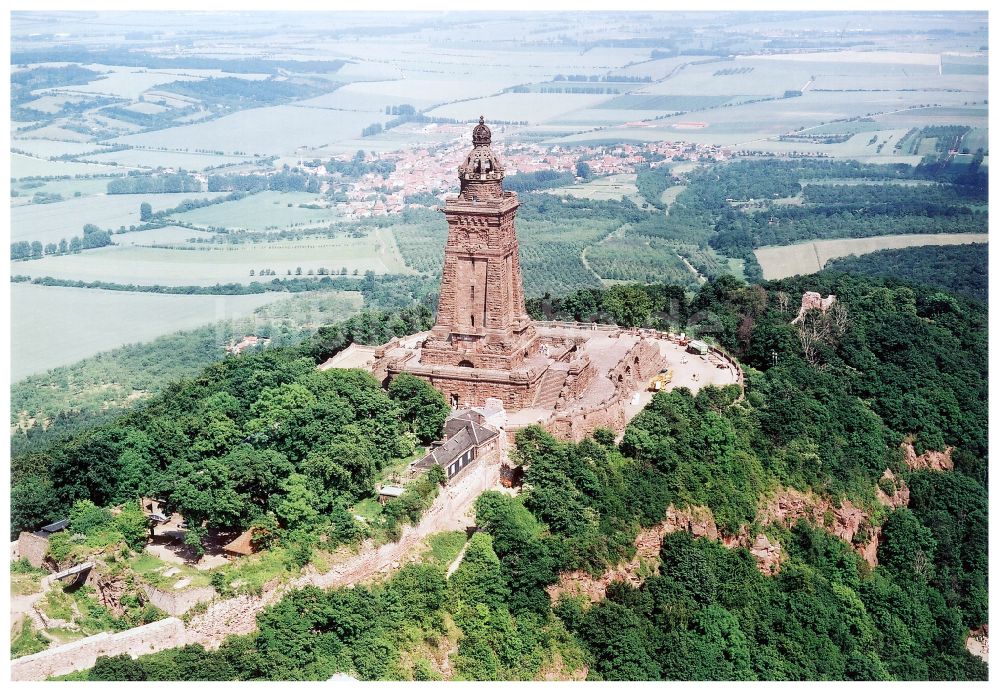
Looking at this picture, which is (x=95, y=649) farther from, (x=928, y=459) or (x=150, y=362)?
(x=150, y=362)

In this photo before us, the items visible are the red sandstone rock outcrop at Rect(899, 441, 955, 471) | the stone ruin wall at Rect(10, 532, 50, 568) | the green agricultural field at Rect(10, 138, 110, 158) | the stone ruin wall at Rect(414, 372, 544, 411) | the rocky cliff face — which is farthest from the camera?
the green agricultural field at Rect(10, 138, 110, 158)

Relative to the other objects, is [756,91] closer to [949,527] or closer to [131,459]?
[949,527]

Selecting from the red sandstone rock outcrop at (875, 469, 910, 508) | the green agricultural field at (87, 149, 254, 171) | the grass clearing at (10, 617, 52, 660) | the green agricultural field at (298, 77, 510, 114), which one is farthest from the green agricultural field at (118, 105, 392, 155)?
the grass clearing at (10, 617, 52, 660)

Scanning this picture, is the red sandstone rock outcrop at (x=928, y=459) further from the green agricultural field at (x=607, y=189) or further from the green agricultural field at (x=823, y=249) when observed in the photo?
the green agricultural field at (x=607, y=189)

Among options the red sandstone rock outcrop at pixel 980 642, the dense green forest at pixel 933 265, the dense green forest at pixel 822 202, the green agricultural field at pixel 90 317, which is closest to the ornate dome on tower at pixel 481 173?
the red sandstone rock outcrop at pixel 980 642

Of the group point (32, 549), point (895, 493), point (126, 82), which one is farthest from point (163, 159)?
point (895, 493)

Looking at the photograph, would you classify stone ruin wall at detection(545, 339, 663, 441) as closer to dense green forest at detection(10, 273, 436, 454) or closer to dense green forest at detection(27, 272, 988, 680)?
dense green forest at detection(27, 272, 988, 680)

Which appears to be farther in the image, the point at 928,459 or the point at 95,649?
the point at 928,459
